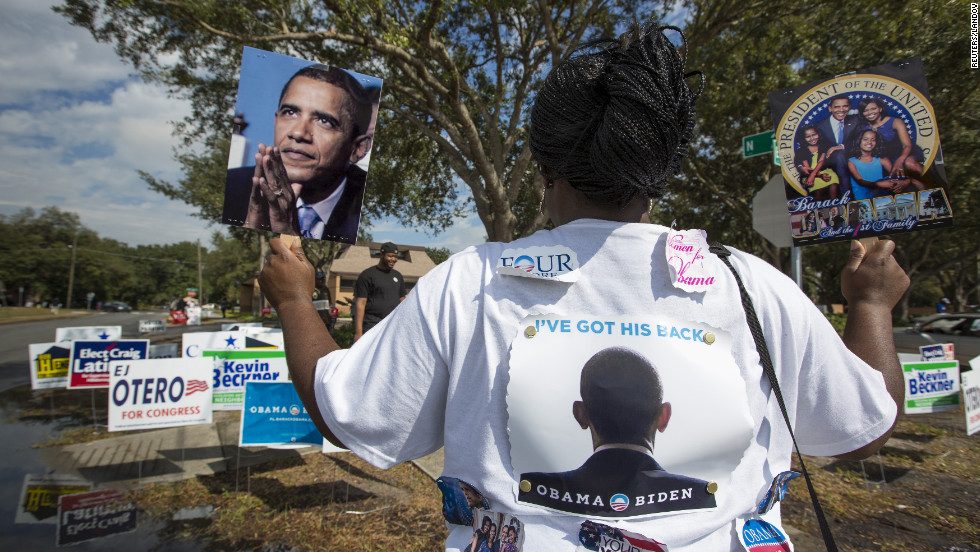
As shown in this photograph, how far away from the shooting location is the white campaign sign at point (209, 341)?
24.2 feet

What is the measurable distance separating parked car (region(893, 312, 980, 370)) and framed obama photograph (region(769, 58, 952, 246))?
43.1 ft

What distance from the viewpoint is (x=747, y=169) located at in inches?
597

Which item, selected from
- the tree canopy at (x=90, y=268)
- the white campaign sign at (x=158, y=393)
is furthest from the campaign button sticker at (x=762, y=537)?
the tree canopy at (x=90, y=268)

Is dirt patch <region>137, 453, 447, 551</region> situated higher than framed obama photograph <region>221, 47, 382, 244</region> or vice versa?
framed obama photograph <region>221, 47, 382, 244</region>

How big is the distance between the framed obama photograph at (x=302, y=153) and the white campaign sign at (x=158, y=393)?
357 centimetres

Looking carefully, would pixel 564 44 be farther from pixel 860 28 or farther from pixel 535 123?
pixel 535 123

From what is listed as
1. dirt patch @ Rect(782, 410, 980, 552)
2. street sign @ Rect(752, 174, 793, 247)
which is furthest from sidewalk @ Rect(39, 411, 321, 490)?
street sign @ Rect(752, 174, 793, 247)

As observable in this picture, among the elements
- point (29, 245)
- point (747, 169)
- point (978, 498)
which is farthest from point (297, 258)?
point (29, 245)

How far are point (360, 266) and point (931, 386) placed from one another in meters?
41.7

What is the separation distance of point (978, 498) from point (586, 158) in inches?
233

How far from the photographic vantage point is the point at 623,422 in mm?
926

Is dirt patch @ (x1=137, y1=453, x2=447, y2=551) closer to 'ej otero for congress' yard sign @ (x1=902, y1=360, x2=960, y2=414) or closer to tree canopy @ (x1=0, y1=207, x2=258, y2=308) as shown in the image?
'ej otero for congress' yard sign @ (x1=902, y1=360, x2=960, y2=414)

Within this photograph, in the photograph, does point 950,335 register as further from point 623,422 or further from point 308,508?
point 623,422

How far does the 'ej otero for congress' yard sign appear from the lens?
5422 mm
